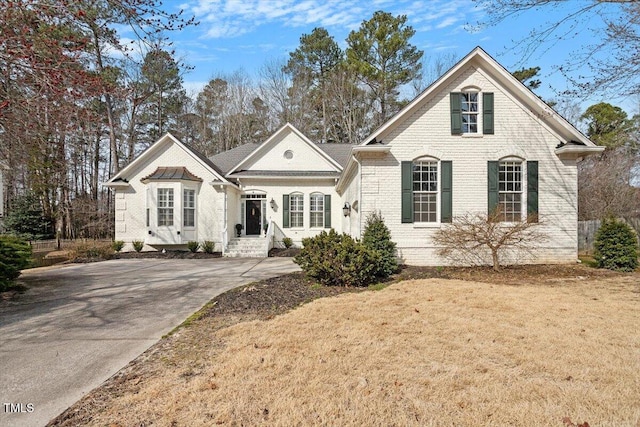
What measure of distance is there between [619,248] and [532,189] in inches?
117

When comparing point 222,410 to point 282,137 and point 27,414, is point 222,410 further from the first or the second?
point 282,137

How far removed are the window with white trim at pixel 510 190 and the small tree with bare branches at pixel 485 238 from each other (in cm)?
45

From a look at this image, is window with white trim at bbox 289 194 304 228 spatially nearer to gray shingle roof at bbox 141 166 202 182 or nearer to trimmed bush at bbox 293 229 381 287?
gray shingle roof at bbox 141 166 202 182

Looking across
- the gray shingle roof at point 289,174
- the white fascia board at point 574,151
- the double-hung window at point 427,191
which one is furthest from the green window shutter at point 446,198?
the gray shingle roof at point 289,174

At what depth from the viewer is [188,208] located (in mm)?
16375

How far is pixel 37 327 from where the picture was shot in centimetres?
543

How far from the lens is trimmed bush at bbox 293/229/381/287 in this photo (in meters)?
8.33

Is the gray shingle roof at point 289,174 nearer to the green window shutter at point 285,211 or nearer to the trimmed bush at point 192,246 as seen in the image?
the green window shutter at point 285,211

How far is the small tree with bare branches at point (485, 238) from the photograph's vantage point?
10.4 meters

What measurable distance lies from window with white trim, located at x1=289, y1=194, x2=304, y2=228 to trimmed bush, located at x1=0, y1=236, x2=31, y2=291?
10.8 metres

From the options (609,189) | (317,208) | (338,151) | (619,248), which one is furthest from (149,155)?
(609,189)

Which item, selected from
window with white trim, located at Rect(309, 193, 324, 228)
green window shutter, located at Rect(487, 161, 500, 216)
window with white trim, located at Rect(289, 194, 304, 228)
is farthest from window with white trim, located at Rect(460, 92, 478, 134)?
window with white trim, located at Rect(289, 194, 304, 228)

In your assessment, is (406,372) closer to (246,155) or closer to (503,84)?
(503,84)

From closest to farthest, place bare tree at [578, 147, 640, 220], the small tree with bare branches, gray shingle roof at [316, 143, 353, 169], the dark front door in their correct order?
1. the small tree with bare branches
2. the dark front door
3. gray shingle roof at [316, 143, 353, 169]
4. bare tree at [578, 147, 640, 220]
